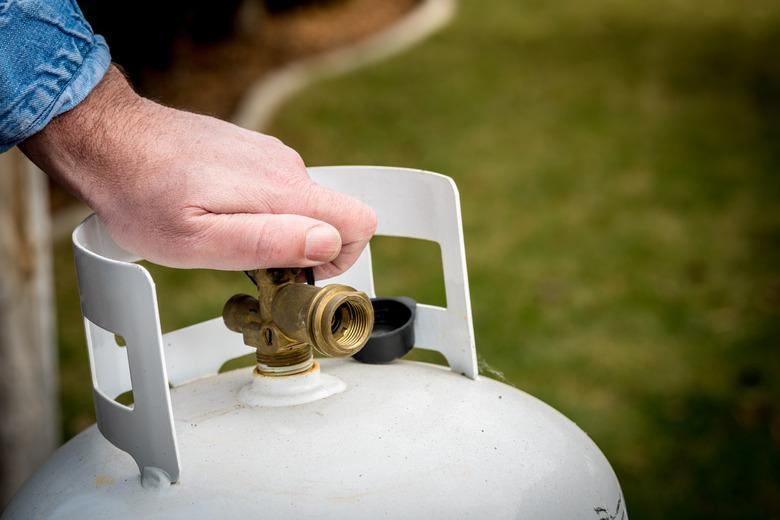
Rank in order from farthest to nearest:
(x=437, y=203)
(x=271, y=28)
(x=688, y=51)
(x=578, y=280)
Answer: (x=271, y=28) → (x=688, y=51) → (x=578, y=280) → (x=437, y=203)

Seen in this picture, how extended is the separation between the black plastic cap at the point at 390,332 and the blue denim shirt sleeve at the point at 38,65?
0.44 metres

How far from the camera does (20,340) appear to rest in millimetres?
2488

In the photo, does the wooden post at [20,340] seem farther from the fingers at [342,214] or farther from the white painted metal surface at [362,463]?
the fingers at [342,214]

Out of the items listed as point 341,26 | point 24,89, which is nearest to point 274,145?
point 24,89

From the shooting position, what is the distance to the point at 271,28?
22.5 ft

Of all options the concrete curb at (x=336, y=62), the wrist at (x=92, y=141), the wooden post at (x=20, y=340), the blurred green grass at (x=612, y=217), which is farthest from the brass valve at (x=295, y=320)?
the concrete curb at (x=336, y=62)

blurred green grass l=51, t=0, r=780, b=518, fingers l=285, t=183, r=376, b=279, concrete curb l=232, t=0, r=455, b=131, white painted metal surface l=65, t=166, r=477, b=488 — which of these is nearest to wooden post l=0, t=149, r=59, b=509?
blurred green grass l=51, t=0, r=780, b=518

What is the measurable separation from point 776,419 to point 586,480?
8.00 feet

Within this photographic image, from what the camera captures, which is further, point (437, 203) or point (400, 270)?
point (400, 270)

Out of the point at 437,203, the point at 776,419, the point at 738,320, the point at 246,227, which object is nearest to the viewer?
the point at 246,227

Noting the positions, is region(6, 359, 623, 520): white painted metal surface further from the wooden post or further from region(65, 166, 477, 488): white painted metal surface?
the wooden post

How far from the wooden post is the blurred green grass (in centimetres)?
91

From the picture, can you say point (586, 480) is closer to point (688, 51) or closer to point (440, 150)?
point (440, 150)

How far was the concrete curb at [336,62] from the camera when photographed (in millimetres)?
5473
